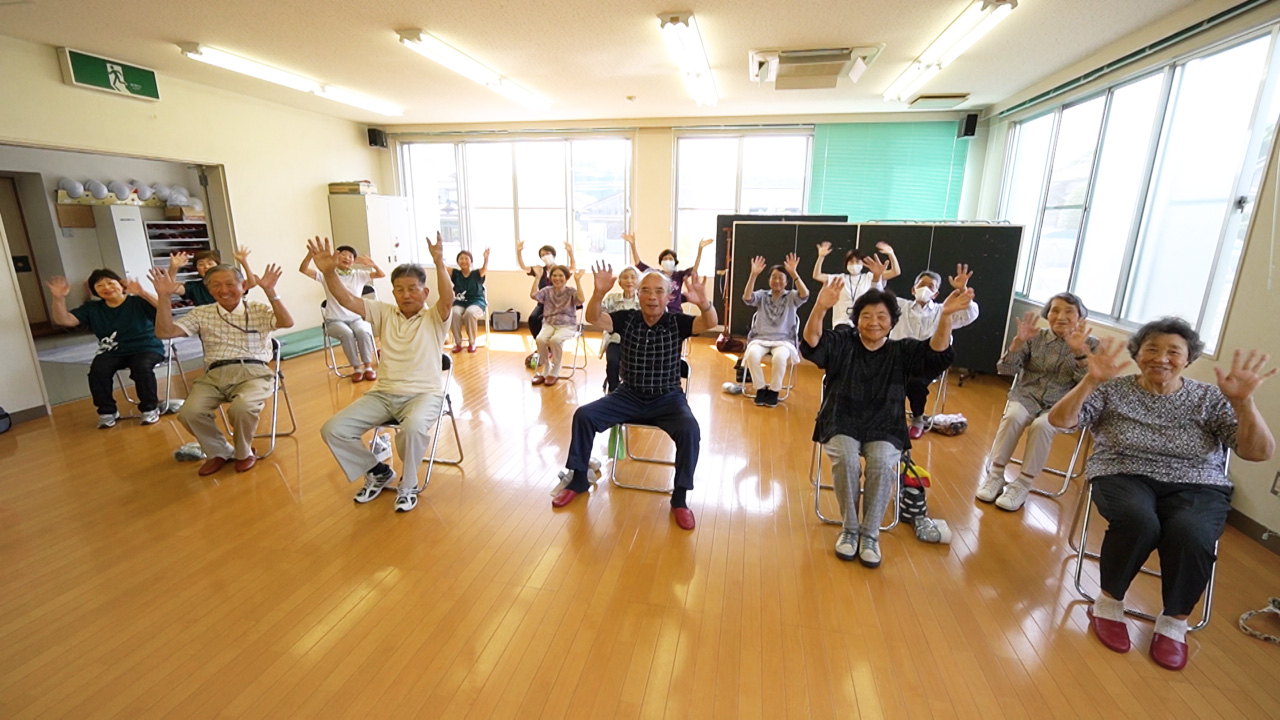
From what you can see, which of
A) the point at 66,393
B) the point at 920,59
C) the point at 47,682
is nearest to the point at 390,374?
the point at 47,682

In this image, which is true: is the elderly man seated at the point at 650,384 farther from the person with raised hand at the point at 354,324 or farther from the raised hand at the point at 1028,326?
the person with raised hand at the point at 354,324

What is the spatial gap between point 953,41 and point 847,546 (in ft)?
14.1

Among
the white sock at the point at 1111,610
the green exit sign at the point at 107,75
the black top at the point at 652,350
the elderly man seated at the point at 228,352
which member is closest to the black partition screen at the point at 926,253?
the black top at the point at 652,350

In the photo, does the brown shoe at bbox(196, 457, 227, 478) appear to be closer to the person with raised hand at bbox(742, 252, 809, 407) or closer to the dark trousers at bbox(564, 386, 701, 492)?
the dark trousers at bbox(564, 386, 701, 492)

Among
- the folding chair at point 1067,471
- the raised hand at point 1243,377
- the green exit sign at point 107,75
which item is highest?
the green exit sign at point 107,75

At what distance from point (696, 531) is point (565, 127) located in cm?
718

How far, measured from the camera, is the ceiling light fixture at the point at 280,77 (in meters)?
4.78

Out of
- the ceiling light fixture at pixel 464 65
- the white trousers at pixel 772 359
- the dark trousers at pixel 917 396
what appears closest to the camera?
the dark trousers at pixel 917 396

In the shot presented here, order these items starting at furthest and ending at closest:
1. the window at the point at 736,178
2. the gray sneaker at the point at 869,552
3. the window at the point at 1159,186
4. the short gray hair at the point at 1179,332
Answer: the window at the point at 736,178 < the window at the point at 1159,186 < the gray sneaker at the point at 869,552 < the short gray hair at the point at 1179,332

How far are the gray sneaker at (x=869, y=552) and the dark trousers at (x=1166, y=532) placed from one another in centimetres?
91

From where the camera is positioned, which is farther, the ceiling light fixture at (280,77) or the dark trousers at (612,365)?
the ceiling light fixture at (280,77)

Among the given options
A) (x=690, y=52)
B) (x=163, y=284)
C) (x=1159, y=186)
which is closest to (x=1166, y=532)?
(x=1159, y=186)

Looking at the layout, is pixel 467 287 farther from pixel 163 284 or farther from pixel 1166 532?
pixel 1166 532

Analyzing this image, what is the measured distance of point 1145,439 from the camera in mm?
2348
